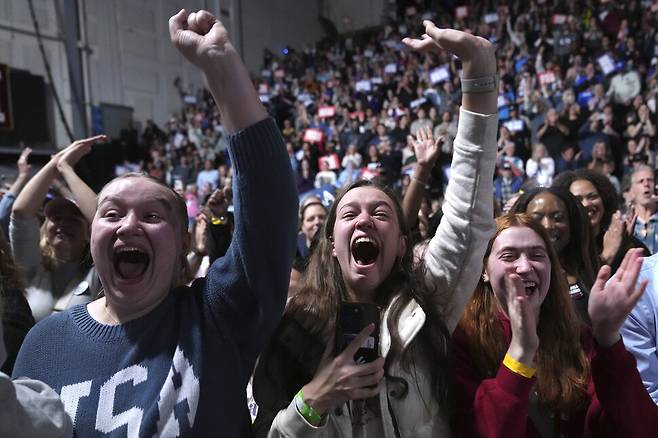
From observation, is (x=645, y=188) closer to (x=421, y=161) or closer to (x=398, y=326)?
(x=421, y=161)

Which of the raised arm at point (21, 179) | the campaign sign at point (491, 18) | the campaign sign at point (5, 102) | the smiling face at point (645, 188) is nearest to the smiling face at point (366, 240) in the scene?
the raised arm at point (21, 179)

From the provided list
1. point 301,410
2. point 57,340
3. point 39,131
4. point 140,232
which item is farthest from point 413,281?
point 39,131

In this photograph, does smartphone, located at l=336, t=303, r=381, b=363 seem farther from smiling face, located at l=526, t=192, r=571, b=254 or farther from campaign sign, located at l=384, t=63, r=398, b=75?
campaign sign, located at l=384, t=63, r=398, b=75

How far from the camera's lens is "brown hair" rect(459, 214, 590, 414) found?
4.79ft

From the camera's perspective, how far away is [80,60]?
1330cm

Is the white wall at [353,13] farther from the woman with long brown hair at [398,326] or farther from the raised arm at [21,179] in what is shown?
the woman with long brown hair at [398,326]

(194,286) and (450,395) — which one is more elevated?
(194,286)

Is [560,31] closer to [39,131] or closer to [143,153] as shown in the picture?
[143,153]

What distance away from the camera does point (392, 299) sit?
1.47 m

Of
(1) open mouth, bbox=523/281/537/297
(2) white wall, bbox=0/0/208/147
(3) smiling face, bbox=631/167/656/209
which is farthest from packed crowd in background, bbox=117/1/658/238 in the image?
(1) open mouth, bbox=523/281/537/297

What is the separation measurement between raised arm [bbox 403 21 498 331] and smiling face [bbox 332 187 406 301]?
6.0 inches

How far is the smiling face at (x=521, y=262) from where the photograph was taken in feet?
4.96

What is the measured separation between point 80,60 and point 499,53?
899 cm

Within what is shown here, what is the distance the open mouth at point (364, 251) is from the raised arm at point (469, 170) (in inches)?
6.9
